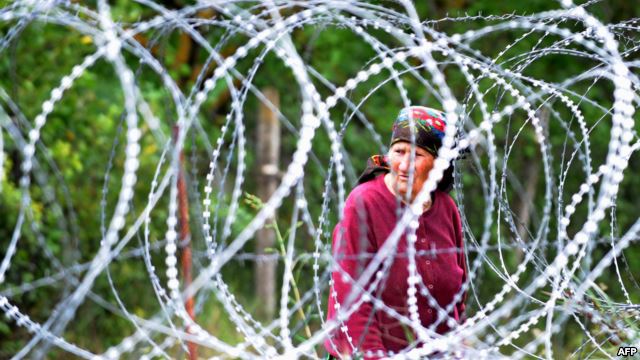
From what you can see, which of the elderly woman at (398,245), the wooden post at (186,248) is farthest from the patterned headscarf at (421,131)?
the wooden post at (186,248)

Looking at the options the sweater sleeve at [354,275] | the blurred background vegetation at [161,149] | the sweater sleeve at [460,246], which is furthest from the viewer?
the blurred background vegetation at [161,149]

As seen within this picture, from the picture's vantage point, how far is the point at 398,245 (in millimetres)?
3467

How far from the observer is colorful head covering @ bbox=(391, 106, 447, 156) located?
139 inches

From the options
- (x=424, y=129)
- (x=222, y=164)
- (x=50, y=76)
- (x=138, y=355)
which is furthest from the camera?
(x=222, y=164)

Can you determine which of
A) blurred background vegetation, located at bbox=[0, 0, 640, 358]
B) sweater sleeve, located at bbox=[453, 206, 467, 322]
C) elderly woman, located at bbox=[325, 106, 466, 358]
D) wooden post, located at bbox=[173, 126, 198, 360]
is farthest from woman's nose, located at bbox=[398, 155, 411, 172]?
blurred background vegetation, located at bbox=[0, 0, 640, 358]

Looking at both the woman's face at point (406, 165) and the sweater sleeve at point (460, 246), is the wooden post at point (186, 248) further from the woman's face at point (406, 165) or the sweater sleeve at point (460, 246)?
the sweater sleeve at point (460, 246)

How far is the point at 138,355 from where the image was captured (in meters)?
6.81

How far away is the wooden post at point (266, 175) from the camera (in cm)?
884

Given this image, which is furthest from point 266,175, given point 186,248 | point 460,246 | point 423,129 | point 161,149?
point 423,129

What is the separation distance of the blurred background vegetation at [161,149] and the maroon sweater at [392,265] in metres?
1.56

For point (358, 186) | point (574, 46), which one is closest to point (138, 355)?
point (358, 186)

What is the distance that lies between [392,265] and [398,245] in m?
0.07

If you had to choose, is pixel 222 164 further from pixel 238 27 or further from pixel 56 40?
pixel 238 27

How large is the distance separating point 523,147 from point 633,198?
5.84 ft
